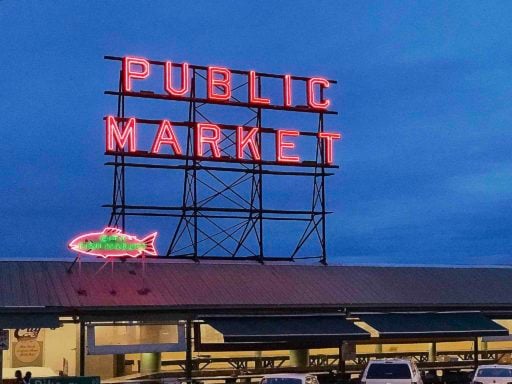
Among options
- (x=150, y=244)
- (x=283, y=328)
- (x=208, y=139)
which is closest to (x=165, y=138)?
(x=208, y=139)

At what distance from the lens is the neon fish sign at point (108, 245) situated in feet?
92.9

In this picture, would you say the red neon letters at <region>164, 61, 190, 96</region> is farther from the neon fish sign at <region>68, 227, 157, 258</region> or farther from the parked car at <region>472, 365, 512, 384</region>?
the parked car at <region>472, 365, 512, 384</region>

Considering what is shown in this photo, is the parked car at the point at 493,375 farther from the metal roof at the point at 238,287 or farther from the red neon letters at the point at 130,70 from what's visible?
the red neon letters at the point at 130,70

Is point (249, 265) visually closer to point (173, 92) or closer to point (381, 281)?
point (381, 281)

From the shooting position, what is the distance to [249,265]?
1331 inches

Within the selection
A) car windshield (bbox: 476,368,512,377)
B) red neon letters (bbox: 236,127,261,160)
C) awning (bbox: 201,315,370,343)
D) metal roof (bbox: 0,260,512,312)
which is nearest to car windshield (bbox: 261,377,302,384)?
awning (bbox: 201,315,370,343)

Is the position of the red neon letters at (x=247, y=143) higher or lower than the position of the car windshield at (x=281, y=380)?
higher

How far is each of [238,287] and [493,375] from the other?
9073 mm

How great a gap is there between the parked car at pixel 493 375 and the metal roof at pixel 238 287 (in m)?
5.04

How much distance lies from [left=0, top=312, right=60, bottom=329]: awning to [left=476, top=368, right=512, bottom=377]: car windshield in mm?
13088

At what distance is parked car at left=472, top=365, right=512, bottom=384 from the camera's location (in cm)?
2673

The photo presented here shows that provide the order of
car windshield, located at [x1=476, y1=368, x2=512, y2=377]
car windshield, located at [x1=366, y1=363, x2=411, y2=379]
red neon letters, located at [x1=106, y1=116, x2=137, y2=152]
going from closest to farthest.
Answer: car windshield, located at [x1=366, y1=363, x2=411, y2=379], car windshield, located at [x1=476, y1=368, x2=512, y2=377], red neon letters, located at [x1=106, y1=116, x2=137, y2=152]

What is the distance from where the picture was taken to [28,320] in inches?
1030

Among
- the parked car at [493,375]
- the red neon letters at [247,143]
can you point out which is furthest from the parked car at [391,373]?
the red neon letters at [247,143]
